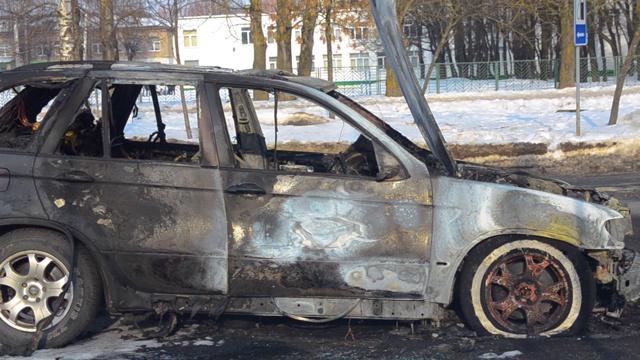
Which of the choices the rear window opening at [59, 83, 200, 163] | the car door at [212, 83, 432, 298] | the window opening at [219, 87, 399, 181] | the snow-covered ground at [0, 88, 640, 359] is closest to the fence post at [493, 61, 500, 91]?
the snow-covered ground at [0, 88, 640, 359]

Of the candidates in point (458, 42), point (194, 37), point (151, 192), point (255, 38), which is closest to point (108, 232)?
point (151, 192)

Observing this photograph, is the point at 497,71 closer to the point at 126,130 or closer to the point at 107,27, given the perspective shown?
the point at 107,27

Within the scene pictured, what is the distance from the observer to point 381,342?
507 centimetres

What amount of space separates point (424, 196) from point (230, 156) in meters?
1.30

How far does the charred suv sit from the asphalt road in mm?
172

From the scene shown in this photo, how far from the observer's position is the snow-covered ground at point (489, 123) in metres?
5.11

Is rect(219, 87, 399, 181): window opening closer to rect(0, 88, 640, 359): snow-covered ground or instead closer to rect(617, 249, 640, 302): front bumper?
rect(0, 88, 640, 359): snow-covered ground

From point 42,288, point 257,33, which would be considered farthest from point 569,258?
point 257,33

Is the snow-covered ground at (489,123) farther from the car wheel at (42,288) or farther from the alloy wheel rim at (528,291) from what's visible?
the alloy wheel rim at (528,291)

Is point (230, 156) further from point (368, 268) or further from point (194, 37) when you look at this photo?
point (194, 37)

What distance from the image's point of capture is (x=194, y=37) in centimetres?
7031

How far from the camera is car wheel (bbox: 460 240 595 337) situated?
4.97 metres

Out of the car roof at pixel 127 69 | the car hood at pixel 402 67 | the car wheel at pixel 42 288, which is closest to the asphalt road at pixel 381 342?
the car wheel at pixel 42 288

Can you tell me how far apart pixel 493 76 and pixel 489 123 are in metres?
21.4
